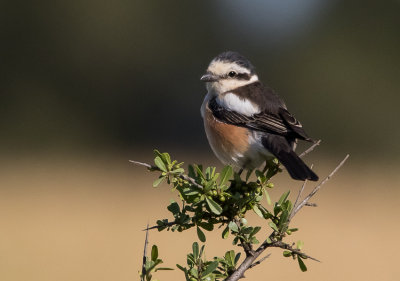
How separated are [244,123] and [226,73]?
66cm

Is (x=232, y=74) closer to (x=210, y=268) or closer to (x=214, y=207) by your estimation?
(x=214, y=207)

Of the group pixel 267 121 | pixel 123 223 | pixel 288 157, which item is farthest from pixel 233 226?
pixel 123 223

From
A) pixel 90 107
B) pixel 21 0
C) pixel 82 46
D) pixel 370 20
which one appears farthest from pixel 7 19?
pixel 370 20

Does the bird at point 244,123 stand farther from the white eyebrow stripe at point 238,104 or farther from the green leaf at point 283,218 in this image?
the green leaf at point 283,218

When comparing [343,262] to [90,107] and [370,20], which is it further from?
[370,20]

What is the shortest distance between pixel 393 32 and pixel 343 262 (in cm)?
1996

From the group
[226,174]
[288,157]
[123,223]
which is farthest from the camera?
[123,223]

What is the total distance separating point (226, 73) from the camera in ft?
17.9

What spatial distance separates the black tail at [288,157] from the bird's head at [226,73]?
83 centimetres

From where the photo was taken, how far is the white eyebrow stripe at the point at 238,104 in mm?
5020

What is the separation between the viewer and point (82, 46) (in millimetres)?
28172

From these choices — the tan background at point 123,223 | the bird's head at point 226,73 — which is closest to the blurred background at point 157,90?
the tan background at point 123,223

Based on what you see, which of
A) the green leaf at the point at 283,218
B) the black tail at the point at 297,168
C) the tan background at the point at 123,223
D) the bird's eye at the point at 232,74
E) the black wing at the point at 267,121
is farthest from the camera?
the tan background at the point at 123,223

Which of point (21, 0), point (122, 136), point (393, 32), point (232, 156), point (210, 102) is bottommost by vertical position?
point (232, 156)
